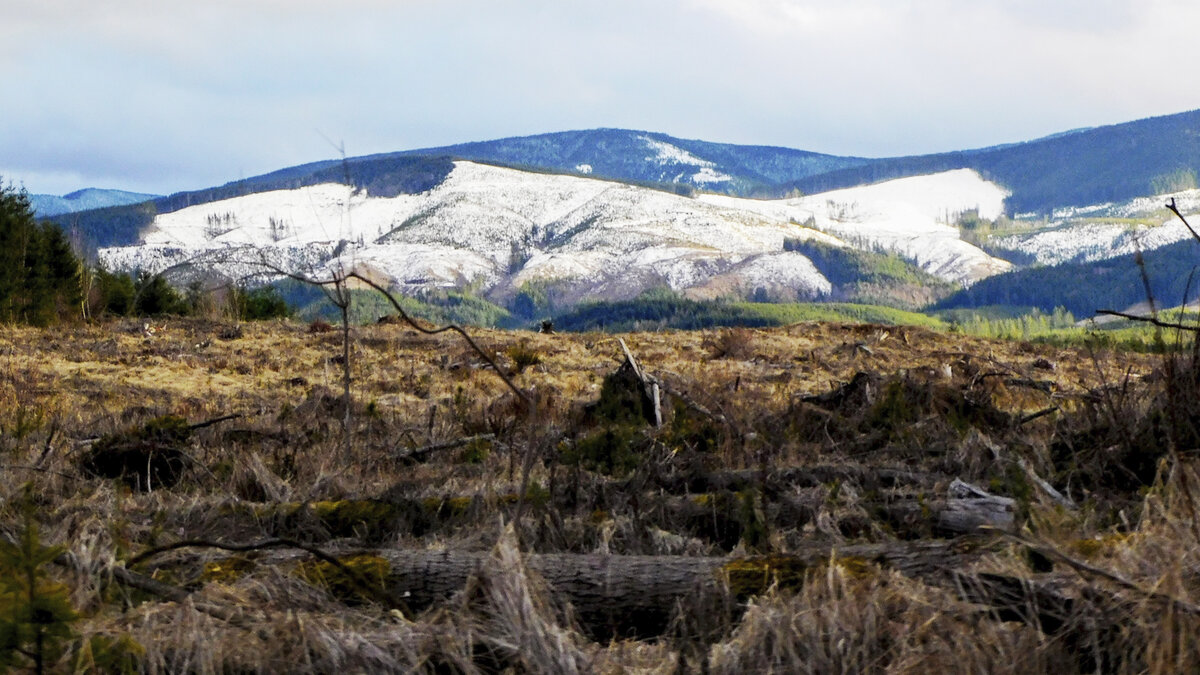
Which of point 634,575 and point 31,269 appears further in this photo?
point 31,269

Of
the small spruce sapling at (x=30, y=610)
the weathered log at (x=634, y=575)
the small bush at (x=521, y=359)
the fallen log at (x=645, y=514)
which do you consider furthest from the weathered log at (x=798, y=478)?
the small bush at (x=521, y=359)

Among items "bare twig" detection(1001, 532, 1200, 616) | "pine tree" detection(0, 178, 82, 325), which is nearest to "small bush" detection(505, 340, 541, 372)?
"bare twig" detection(1001, 532, 1200, 616)

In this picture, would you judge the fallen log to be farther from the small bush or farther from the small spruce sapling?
the small bush

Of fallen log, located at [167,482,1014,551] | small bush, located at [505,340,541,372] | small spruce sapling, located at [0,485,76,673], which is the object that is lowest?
small bush, located at [505,340,541,372]

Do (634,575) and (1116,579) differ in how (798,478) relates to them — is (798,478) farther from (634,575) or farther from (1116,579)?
(1116,579)

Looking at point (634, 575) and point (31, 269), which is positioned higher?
point (31, 269)

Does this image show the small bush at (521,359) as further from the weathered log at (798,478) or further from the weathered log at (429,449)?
the weathered log at (798,478)

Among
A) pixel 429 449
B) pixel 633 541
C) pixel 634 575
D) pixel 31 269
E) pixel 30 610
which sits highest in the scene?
pixel 31 269

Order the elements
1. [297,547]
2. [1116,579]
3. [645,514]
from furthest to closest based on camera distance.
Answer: [645,514] < [297,547] < [1116,579]

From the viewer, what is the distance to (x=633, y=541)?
3.71m

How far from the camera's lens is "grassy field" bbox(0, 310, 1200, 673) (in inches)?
88.6

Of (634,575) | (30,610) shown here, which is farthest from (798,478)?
(30,610)

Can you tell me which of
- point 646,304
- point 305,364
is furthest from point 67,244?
point 646,304

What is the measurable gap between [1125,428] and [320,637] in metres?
3.68
